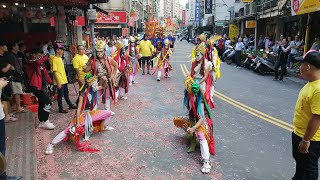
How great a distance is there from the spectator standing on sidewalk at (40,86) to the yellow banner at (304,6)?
1101 cm

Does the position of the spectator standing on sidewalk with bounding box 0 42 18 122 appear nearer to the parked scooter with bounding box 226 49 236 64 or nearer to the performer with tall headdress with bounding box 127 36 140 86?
the performer with tall headdress with bounding box 127 36 140 86

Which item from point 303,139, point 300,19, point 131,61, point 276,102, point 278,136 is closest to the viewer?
point 303,139

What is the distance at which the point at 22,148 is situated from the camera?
5.01 meters

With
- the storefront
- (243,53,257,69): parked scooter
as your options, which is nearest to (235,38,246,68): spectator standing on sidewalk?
(243,53,257,69): parked scooter

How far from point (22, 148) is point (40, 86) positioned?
1.72 meters

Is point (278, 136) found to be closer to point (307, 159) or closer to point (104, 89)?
point (307, 159)

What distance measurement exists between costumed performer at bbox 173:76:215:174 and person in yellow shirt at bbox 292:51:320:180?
1.47 m

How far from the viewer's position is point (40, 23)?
22078mm

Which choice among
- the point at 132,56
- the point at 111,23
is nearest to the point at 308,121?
the point at 132,56

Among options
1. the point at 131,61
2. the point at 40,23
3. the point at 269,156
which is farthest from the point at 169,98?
the point at 40,23

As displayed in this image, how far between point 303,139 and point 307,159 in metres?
0.31

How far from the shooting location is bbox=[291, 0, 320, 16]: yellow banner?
12.2 meters

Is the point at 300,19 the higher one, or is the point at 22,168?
the point at 300,19

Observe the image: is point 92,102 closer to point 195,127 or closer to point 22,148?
point 22,148
